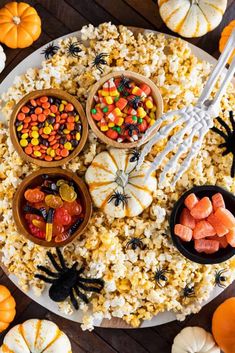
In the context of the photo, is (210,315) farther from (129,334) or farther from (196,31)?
(196,31)

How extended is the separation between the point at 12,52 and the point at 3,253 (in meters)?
1.06

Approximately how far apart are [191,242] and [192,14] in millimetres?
1120

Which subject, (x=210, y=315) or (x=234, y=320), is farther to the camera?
(x=210, y=315)

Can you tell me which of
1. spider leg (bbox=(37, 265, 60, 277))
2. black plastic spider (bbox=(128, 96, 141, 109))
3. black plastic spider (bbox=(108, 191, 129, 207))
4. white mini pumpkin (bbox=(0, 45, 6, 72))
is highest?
black plastic spider (bbox=(128, 96, 141, 109))

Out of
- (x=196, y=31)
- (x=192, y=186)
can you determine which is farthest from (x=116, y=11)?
(x=192, y=186)

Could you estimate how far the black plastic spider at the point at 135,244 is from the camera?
8.80 feet

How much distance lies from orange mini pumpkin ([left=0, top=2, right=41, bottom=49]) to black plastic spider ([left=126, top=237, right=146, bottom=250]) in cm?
115

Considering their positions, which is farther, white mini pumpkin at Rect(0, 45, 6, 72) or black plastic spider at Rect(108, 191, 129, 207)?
white mini pumpkin at Rect(0, 45, 6, 72)

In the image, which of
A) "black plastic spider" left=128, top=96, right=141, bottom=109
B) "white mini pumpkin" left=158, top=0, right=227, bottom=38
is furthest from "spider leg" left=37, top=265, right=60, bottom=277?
"white mini pumpkin" left=158, top=0, right=227, bottom=38

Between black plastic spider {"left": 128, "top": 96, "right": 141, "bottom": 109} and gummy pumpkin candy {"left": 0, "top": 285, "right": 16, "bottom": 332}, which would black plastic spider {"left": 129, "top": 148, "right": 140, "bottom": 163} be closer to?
black plastic spider {"left": 128, "top": 96, "right": 141, "bottom": 109}

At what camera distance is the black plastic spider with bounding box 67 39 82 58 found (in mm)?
2762

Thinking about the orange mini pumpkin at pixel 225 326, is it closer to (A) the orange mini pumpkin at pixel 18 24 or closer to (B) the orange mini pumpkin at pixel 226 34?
(B) the orange mini pumpkin at pixel 226 34

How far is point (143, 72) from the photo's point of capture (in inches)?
107

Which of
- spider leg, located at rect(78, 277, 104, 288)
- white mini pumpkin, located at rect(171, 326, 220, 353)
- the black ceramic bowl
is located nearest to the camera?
the black ceramic bowl
